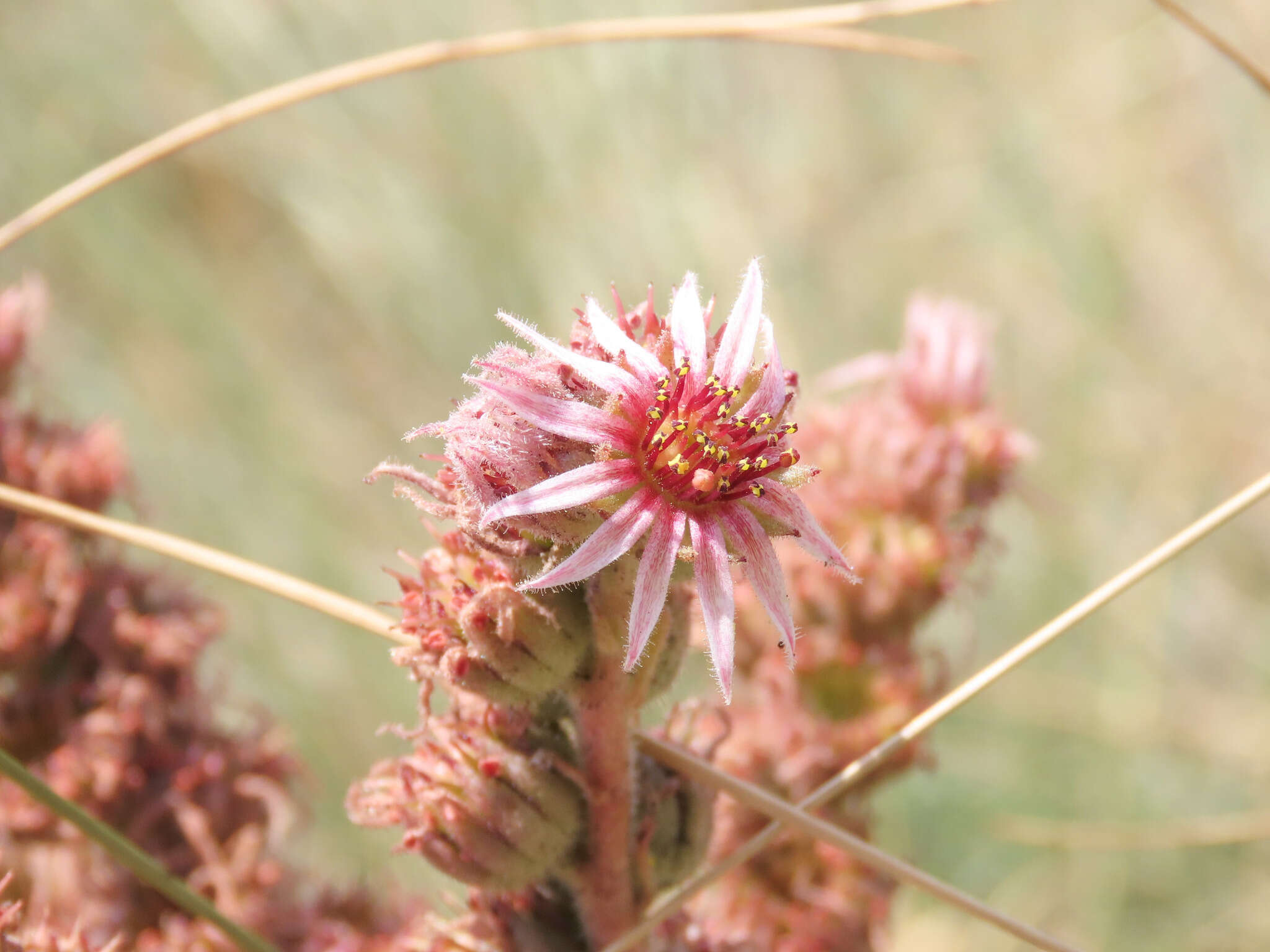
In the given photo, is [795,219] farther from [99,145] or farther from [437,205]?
[99,145]

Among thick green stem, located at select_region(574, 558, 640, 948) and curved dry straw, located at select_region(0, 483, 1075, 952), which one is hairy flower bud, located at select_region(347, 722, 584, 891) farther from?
curved dry straw, located at select_region(0, 483, 1075, 952)

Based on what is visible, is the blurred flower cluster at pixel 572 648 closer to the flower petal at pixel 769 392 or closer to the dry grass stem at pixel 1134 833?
the flower petal at pixel 769 392

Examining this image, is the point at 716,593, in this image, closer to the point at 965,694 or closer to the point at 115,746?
the point at 965,694

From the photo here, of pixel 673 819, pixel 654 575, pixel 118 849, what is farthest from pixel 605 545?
pixel 118 849

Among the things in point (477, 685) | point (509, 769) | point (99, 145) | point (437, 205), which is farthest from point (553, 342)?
point (99, 145)

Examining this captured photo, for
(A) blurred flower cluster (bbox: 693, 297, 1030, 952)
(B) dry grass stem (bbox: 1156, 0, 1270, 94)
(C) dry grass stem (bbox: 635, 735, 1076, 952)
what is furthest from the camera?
(A) blurred flower cluster (bbox: 693, 297, 1030, 952)

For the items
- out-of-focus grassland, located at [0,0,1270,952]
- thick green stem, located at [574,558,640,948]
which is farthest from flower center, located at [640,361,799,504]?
out-of-focus grassland, located at [0,0,1270,952]
